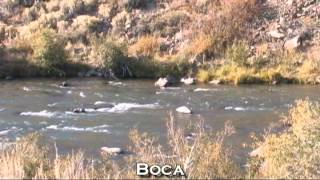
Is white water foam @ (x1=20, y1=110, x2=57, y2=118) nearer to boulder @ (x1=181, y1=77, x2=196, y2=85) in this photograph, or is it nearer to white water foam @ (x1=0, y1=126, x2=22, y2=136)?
white water foam @ (x1=0, y1=126, x2=22, y2=136)

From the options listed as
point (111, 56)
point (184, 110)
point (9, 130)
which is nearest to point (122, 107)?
point (184, 110)

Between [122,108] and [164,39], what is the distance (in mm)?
13649

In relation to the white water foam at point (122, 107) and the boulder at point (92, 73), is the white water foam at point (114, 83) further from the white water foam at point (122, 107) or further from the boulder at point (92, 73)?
the white water foam at point (122, 107)

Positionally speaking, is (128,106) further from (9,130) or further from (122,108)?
(9,130)

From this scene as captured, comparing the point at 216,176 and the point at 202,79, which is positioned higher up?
the point at 216,176

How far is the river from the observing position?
21828 mm

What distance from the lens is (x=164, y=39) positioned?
3962 centimetres

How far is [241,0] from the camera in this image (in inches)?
1588

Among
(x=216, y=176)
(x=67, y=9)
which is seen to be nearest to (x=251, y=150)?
(x=216, y=176)

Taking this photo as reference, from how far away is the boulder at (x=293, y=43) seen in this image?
120 ft

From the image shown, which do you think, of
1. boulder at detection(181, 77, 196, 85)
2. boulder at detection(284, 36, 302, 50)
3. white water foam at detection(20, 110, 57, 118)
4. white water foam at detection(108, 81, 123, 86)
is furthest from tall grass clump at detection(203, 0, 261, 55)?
white water foam at detection(20, 110, 57, 118)

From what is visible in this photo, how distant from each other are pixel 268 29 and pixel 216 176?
28.0m

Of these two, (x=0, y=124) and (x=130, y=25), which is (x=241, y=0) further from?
(x=0, y=124)

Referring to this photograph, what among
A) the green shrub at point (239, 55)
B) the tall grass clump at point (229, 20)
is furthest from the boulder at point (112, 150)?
the tall grass clump at point (229, 20)
